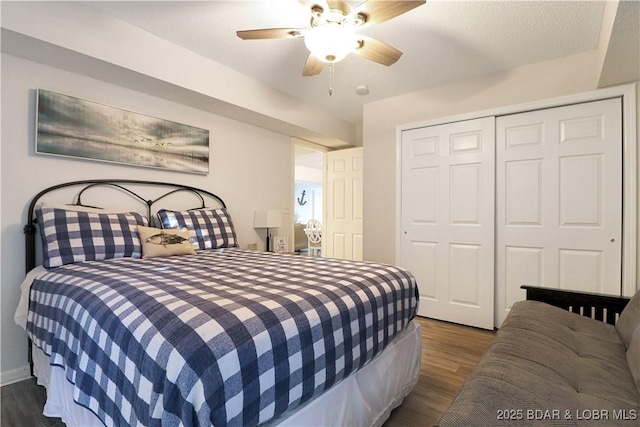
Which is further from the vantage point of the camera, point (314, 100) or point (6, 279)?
point (314, 100)

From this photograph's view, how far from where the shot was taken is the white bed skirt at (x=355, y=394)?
A: 1.20 m

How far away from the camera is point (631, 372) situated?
112 centimetres

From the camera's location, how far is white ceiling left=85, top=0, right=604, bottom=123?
2.06 meters

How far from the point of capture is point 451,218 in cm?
320

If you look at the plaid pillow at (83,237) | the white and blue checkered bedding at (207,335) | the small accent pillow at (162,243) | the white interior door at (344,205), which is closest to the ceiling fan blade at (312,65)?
the white and blue checkered bedding at (207,335)

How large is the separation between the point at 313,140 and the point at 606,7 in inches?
123

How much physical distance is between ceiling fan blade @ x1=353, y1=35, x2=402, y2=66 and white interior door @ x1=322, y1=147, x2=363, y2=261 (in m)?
2.30

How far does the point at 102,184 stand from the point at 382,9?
7.88 ft

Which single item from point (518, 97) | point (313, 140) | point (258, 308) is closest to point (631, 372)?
point (258, 308)

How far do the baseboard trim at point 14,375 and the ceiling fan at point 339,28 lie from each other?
8.75 feet

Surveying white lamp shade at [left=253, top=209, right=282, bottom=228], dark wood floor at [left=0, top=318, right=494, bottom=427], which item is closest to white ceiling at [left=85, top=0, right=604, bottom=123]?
white lamp shade at [left=253, top=209, right=282, bottom=228]

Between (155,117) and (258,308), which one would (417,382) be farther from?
(155,117)

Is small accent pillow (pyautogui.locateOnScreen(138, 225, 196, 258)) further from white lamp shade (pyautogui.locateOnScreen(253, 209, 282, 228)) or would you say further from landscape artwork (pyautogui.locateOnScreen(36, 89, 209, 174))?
white lamp shade (pyautogui.locateOnScreen(253, 209, 282, 228))

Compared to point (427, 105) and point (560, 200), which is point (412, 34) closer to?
point (427, 105)
